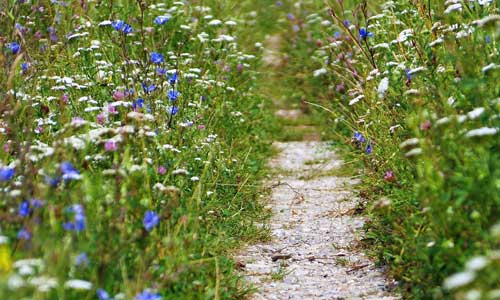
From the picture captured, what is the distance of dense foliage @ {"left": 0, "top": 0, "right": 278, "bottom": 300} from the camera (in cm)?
299

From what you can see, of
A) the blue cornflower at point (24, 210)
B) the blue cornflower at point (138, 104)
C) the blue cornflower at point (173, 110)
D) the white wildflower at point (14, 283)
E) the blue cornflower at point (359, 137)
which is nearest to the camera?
the white wildflower at point (14, 283)

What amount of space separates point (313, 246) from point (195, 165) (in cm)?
81

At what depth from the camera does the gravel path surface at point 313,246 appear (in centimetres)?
387

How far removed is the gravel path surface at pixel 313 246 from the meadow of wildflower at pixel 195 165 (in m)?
0.13

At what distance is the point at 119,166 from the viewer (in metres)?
3.32

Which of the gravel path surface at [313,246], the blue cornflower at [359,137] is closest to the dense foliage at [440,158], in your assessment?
the blue cornflower at [359,137]

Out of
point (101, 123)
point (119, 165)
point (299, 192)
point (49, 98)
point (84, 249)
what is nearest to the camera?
point (84, 249)

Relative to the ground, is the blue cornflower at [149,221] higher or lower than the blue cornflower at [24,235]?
higher

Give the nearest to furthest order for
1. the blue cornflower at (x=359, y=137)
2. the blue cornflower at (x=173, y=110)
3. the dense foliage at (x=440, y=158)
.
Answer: the dense foliage at (x=440, y=158) → the blue cornflower at (x=173, y=110) → the blue cornflower at (x=359, y=137)

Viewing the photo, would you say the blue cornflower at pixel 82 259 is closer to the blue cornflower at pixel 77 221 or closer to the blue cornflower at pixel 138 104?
the blue cornflower at pixel 77 221

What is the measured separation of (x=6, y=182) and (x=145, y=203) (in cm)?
58

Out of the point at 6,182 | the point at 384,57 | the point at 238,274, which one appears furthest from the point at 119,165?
the point at 384,57

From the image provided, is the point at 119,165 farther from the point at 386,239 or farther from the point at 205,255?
the point at 386,239

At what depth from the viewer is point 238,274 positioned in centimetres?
399
